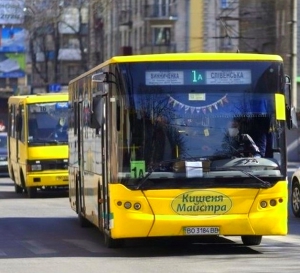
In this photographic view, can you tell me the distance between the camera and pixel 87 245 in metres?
16.6

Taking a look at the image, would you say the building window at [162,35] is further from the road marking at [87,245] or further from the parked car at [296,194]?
the road marking at [87,245]

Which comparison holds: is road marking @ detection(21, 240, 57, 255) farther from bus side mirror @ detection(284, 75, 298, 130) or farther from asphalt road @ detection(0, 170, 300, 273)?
bus side mirror @ detection(284, 75, 298, 130)

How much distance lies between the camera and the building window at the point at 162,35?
2896 inches

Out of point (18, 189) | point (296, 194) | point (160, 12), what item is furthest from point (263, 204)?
point (160, 12)

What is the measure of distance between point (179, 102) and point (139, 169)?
38.7 inches

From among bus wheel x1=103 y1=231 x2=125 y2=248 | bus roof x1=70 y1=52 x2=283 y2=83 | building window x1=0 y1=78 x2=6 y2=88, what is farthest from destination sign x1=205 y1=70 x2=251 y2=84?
building window x1=0 y1=78 x2=6 y2=88

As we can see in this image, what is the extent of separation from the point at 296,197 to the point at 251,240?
539cm

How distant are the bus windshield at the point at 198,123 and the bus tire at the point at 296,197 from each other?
6559 millimetres

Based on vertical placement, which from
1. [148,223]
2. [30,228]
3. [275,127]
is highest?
[275,127]

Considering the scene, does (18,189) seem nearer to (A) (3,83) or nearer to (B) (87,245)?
(B) (87,245)

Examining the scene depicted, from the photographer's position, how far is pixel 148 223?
14391 mm

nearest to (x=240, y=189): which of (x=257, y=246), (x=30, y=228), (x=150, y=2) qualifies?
(x=257, y=246)

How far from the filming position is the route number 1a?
14.4m

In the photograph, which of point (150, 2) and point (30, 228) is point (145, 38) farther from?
point (30, 228)
